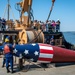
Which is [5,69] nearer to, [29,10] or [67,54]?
[67,54]

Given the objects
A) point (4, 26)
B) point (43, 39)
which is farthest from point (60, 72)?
point (4, 26)

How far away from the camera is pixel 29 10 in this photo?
18.4 meters

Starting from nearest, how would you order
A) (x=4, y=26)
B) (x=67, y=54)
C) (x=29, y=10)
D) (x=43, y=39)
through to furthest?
1. (x=67, y=54)
2. (x=43, y=39)
3. (x=29, y=10)
4. (x=4, y=26)

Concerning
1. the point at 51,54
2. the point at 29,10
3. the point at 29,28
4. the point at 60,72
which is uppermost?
the point at 29,10

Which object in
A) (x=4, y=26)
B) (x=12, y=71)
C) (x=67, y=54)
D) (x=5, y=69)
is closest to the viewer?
(x=12, y=71)

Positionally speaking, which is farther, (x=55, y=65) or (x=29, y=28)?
(x=29, y=28)

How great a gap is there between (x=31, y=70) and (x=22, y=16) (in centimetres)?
852

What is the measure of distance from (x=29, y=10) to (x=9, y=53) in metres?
7.99

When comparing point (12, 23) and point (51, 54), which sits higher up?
point (12, 23)

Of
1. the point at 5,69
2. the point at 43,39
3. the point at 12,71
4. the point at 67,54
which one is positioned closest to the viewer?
the point at 12,71

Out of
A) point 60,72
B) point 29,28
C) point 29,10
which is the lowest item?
point 60,72

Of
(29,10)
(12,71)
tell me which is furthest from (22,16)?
(12,71)

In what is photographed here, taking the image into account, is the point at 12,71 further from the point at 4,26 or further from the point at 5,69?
the point at 4,26

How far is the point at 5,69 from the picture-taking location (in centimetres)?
1158
